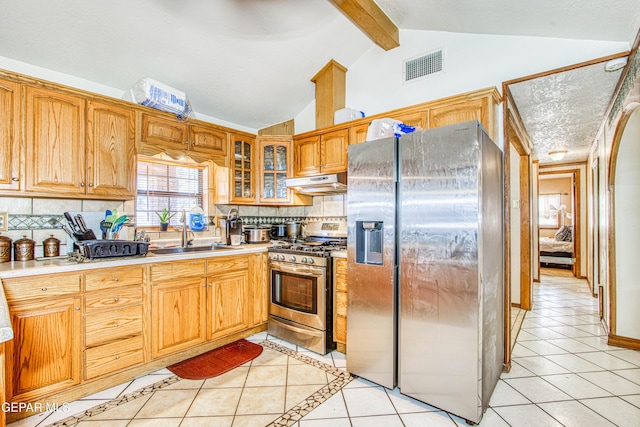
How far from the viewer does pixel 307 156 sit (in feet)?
11.3

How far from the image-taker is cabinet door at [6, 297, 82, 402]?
5.78 ft

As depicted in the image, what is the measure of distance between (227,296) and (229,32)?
2.31 metres

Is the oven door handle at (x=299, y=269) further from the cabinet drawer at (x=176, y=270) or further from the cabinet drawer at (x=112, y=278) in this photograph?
→ the cabinet drawer at (x=112, y=278)

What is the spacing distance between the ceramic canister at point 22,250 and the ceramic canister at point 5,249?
35 mm

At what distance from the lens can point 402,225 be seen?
197 centimetres

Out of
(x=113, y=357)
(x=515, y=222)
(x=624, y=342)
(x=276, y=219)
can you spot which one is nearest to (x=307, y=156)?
(x=276, y=219)

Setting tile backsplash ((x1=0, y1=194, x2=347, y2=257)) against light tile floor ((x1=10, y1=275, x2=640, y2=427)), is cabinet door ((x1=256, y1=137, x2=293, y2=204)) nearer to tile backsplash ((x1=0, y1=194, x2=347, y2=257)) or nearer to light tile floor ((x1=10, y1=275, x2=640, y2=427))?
tile backsplash ((x1=0, y1=194, x2=347, y2=257))

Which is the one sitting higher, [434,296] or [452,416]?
[434,296]

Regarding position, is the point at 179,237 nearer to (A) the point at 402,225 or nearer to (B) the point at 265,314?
(B) the point at 265,314

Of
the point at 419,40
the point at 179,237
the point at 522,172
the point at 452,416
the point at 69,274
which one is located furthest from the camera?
the point at 522,172

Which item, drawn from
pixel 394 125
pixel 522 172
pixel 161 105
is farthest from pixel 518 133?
pixel 161 105

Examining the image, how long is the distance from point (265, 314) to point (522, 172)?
3715 mm

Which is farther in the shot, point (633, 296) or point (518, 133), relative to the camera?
point (518, 133)

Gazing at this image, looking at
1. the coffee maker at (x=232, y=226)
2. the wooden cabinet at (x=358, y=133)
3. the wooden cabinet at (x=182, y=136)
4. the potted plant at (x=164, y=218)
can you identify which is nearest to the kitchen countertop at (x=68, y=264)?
the coffee maker at (x=232, y=226)
